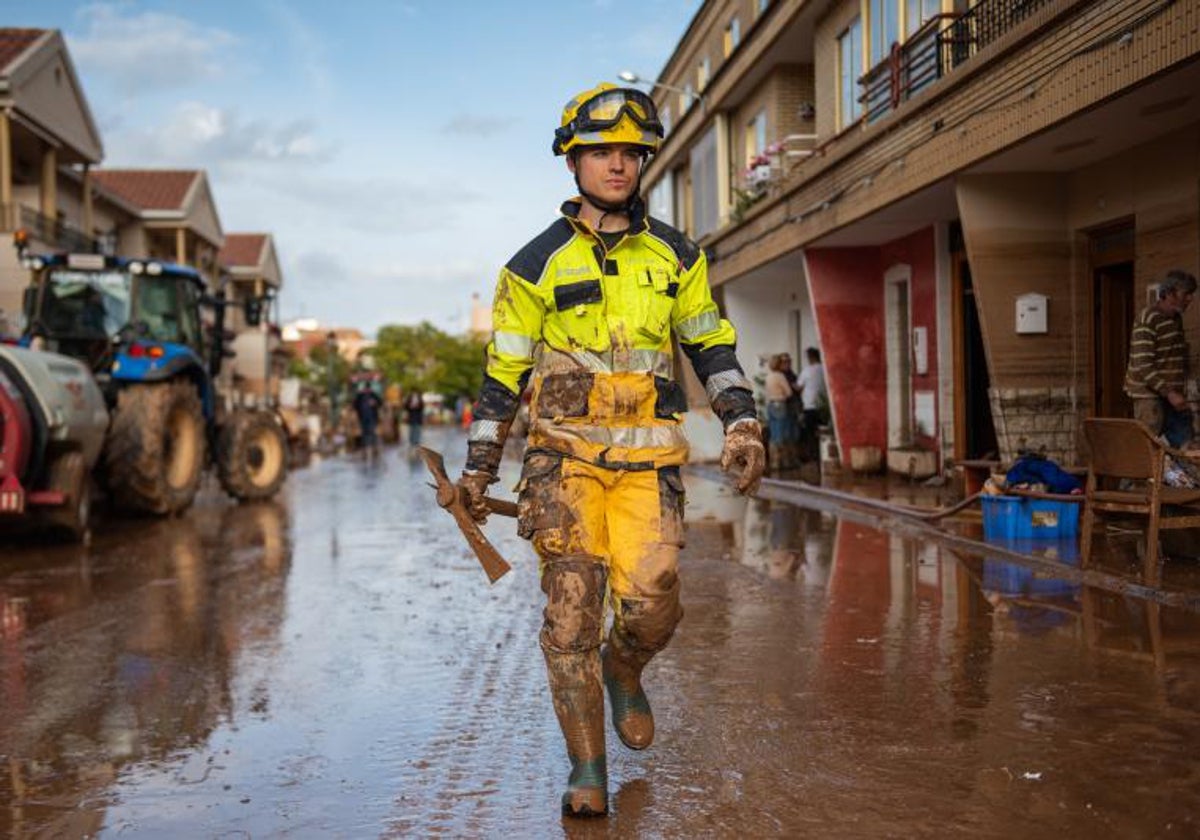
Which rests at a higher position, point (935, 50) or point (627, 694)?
point (935, 50)

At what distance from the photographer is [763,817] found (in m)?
3.88

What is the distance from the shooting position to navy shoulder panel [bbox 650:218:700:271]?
4445 millimetres

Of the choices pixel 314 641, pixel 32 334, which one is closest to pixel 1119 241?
pixel 314 641

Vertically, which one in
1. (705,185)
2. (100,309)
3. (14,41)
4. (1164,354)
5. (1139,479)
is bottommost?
(1139,479)

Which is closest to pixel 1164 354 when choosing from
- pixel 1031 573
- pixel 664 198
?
pixel 1031 573

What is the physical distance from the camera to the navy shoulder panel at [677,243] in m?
4.45

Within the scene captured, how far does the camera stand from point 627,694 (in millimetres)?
4457

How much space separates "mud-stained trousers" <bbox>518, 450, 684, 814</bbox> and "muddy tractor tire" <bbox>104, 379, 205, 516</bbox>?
10896 mm

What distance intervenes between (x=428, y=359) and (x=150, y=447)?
97079mm

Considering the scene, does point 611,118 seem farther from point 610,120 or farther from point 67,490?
point 67,490

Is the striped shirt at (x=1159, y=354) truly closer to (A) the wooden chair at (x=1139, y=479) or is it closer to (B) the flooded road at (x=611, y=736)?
(A) the wooden chair at (x=1139, y=479)

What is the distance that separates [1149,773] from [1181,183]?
326 inches

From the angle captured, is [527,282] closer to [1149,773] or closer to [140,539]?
[1149,773]

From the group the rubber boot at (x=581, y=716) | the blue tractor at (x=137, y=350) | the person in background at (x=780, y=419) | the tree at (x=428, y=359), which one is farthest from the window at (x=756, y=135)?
the tree at (x=428, y=359)
